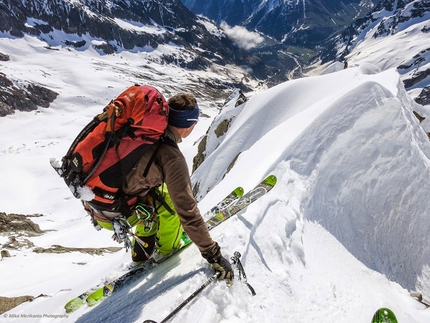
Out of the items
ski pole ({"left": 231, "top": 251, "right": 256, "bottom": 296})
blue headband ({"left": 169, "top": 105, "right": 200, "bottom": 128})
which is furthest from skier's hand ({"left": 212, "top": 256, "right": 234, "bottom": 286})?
blue headband ({"left": 169, "top": 105, "right": 200, "bottom": 128})

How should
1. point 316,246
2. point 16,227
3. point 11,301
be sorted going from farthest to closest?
1. point 16,227
2. point 11,301
3. point 316,246

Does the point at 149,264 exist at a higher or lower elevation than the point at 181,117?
lower

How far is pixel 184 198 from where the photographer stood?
3.38 metres

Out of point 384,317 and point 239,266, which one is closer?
point 384,317

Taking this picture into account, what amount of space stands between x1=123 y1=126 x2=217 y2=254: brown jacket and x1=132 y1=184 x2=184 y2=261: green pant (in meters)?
0.82

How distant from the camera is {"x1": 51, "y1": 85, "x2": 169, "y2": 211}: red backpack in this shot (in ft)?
10.5

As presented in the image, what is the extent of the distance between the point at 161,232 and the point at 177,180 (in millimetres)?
1570

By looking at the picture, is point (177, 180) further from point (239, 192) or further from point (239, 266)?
point (239, 192)

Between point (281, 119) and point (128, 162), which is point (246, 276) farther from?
point (281, 119)

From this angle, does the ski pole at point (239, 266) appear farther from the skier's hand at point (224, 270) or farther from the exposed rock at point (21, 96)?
the exposed rock at point (21, 96)

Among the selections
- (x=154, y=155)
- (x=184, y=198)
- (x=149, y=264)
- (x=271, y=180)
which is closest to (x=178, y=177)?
(x=184, y=198)

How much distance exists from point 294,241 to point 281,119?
36.9 feet

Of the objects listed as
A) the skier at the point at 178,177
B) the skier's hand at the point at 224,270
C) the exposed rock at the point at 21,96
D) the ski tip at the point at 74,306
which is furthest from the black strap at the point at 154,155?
the exposed rock at the point at 21,96

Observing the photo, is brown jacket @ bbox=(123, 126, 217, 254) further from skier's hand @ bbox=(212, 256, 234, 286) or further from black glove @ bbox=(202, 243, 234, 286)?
skier's hand @ bbox=(212, 256, 234, 286)
